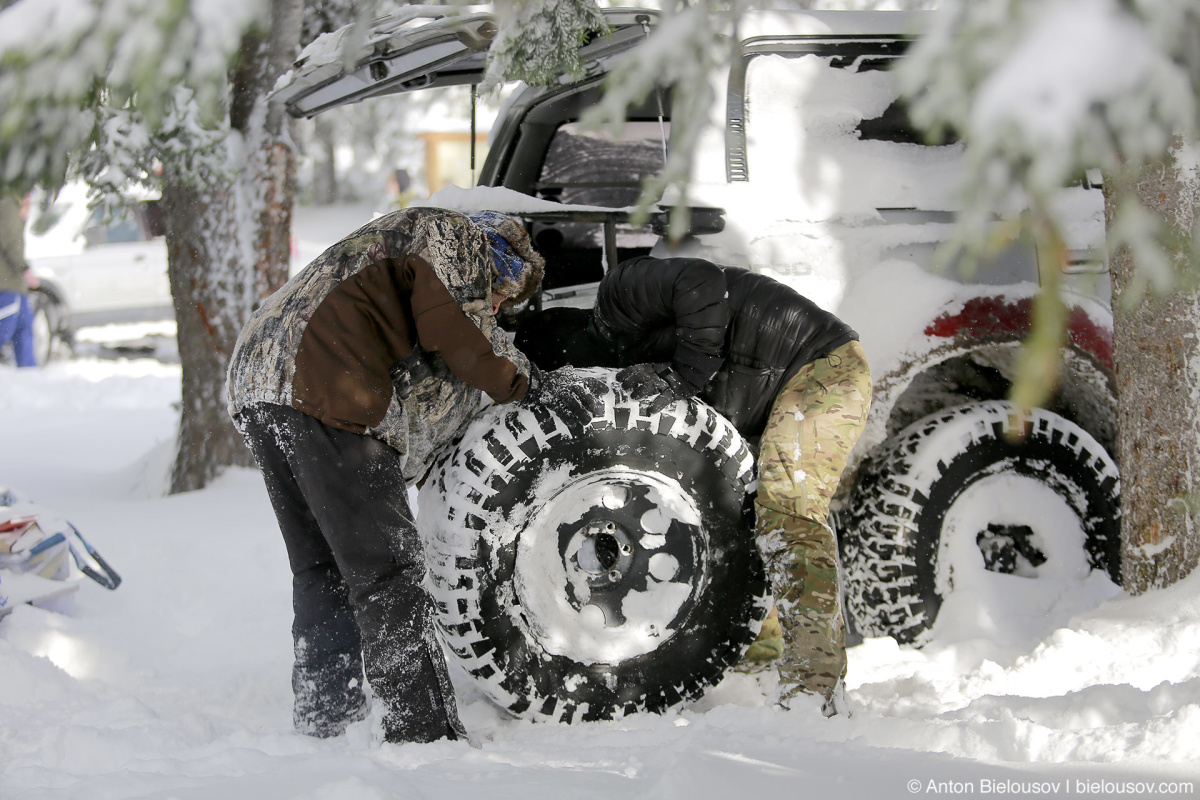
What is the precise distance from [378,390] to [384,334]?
152mm

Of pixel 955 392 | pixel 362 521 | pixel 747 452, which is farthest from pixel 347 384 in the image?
pixel 955 392

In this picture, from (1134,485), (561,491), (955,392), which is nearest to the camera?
(561,491)

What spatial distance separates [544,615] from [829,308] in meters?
1.44

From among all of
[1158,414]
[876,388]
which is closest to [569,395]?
[876,388]

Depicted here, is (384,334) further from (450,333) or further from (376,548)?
(376,548)

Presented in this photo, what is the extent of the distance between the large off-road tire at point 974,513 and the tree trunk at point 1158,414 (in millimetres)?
201

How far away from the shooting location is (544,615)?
267 cm

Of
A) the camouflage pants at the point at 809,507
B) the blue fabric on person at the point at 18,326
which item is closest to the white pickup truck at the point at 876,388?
the camouflage pants at the point at 809,507

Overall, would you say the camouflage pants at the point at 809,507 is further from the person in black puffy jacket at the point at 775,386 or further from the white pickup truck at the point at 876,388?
the white pickup truck at the point at 876,388

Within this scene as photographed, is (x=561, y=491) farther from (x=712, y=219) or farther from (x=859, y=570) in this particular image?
(x=859, y=570)

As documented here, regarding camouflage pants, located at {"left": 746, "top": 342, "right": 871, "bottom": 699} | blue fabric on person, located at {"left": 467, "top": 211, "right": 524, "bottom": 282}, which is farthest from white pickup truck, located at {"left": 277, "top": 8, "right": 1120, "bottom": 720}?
blue fabric on person, located at {"left": 467, "top": 211, "right": 524, "bottom": 282}

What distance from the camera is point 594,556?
276 cm

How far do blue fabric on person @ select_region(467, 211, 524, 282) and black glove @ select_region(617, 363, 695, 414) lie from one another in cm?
43

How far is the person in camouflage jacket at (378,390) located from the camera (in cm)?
245
